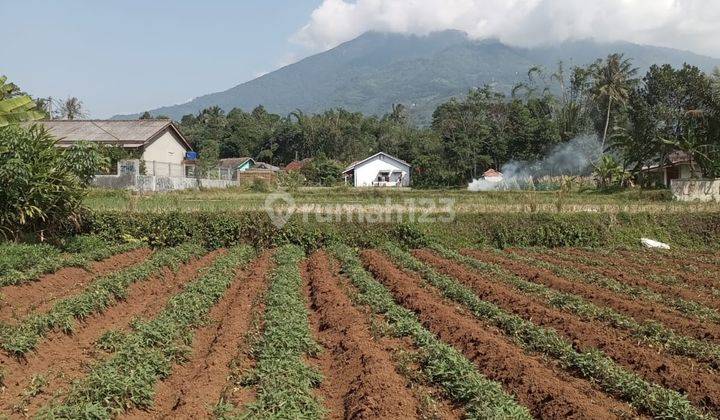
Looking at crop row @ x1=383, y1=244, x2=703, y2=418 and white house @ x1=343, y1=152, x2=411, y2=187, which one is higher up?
white house @ x1=343, y1=152, x2=411, y2=187

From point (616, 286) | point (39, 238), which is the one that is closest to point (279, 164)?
point (39, 238)

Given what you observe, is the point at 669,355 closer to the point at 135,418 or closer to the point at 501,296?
the point at 501,296

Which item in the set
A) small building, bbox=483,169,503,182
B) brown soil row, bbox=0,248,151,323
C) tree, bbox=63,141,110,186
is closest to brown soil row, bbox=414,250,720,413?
brown soil row, bbox=0,248,151,323

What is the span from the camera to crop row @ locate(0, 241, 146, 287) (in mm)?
11141

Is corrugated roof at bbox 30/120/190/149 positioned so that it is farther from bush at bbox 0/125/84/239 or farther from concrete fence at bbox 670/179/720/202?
concrete fence at bbox 670/179/720/202

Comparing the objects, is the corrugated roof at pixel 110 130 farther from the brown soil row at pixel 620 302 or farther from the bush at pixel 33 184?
the brown soil row at pixel 620 302

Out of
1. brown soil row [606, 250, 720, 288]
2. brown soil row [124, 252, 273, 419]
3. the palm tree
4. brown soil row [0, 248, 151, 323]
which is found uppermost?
the palm tree

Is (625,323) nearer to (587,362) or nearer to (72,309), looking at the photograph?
(587,362)

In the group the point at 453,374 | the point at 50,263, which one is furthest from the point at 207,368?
the point at 50,263

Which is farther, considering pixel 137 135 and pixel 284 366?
pixel 137 135

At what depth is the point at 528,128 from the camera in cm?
5991

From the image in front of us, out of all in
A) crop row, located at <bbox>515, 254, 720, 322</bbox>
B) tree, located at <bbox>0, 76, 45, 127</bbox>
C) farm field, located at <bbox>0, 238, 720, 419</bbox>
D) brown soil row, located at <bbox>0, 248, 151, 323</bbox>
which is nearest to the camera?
farm field, located at <bbox>0, 238, 720, 419</bbox>

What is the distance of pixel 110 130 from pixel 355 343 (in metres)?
37.6

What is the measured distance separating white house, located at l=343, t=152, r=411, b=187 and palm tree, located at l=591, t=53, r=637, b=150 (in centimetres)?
1989
